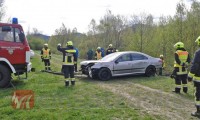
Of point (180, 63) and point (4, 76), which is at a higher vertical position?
point (180, 63)

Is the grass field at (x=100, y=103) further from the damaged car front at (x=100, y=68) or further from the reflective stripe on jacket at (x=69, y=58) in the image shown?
the damaged car front at (x=100, y=68)

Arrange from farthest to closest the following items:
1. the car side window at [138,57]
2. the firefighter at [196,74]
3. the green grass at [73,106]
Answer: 1. the car side window at [138,57]
2. the firefighter at [196,74]
3. the green grass at [73,106]

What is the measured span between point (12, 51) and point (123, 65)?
5402mm

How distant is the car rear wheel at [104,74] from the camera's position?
12.5m

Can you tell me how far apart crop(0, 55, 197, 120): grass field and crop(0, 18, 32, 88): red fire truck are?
2.13 feet

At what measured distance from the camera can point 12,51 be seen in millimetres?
10086

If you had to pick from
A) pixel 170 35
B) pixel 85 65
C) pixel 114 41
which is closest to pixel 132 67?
pixel 85 65

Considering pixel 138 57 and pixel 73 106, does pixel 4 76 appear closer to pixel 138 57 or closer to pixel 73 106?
pixel 73 106

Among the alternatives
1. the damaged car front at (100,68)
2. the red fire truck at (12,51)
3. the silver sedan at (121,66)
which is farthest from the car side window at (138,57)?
the red fire truck at (12,51)

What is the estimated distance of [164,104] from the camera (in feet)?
25.5

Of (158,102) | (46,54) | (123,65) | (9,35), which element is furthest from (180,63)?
(46,54)

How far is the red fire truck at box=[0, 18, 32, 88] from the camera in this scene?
9.90 meters

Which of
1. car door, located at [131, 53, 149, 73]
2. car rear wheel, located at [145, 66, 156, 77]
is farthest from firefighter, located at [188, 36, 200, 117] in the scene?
car rear wheel, located at [145, 66, 156, 77]

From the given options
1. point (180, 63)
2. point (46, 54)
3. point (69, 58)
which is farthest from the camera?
point (46, 54)
